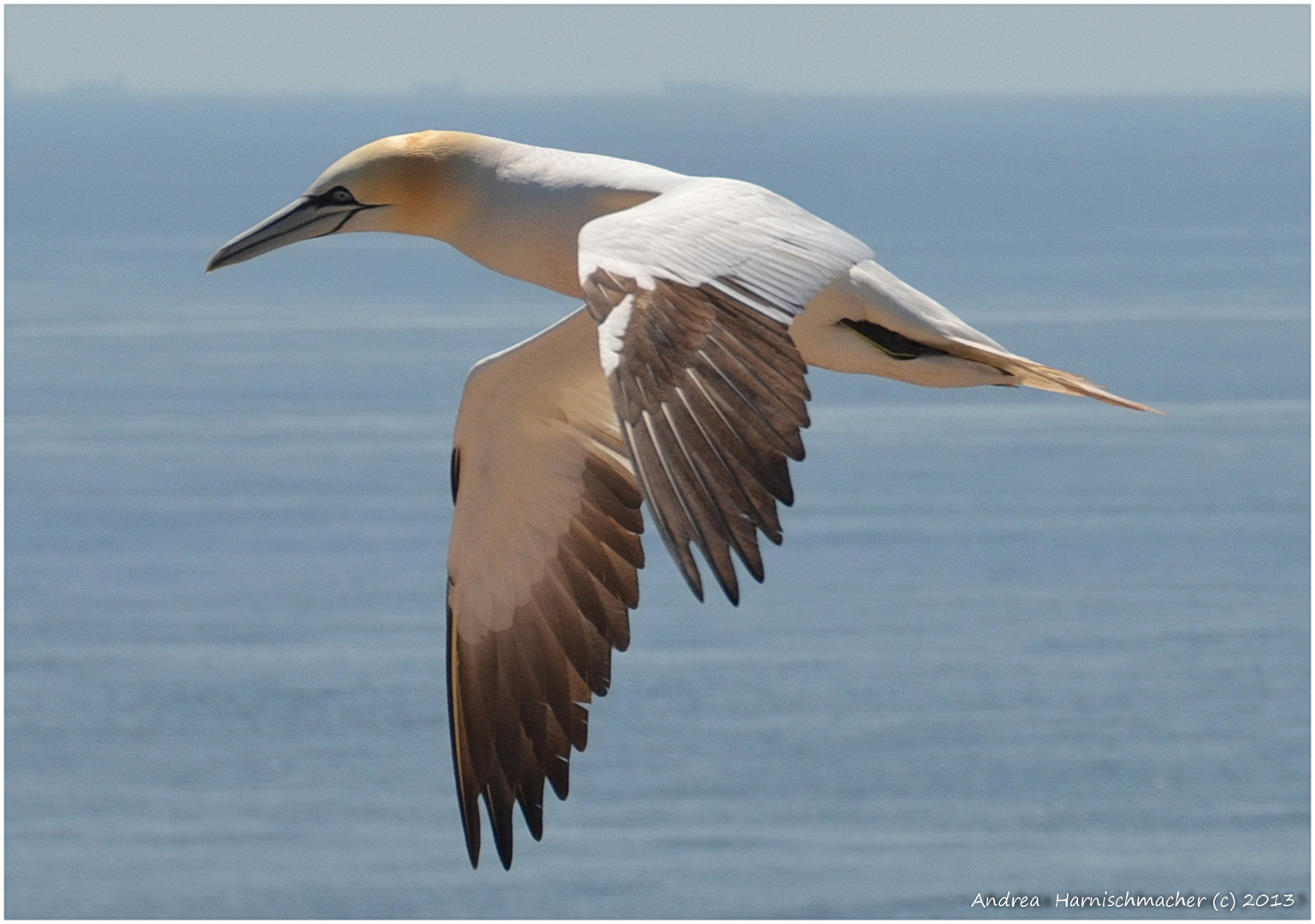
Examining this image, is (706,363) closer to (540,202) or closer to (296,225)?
(540,202)

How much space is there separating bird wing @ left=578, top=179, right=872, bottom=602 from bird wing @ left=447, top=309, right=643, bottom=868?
2379 millimetres

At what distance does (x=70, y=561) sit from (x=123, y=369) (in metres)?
30.9

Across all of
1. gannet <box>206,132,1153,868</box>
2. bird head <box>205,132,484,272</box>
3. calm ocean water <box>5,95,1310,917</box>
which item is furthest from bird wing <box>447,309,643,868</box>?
calm ocean water <box>5,95,1310,917</box>

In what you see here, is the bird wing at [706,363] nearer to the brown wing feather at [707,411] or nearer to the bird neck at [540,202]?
the brown wing feather at [707,411]

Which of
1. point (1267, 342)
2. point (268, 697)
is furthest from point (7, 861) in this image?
point (1267, 342)

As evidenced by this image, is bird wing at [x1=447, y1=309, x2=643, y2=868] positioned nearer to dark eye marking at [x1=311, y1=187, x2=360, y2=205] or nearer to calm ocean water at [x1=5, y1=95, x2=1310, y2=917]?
dark eye marking at [x1=311, y1=187, x2=360, y2=205]

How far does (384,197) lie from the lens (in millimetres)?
9039

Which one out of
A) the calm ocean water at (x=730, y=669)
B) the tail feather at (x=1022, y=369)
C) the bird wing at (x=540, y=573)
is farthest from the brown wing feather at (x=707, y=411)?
the calm ocean water at (x=730, y=669)

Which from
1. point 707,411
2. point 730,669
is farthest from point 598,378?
point 730,669

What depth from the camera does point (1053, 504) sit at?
82000 millimetres

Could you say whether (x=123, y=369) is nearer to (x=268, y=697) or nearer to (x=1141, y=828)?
(x=268, y=697)

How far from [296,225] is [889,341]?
7.15 ft

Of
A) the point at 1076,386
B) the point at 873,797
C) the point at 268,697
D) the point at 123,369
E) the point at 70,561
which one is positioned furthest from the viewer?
the point at 123,369

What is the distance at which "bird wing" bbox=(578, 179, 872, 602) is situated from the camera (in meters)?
6.39
